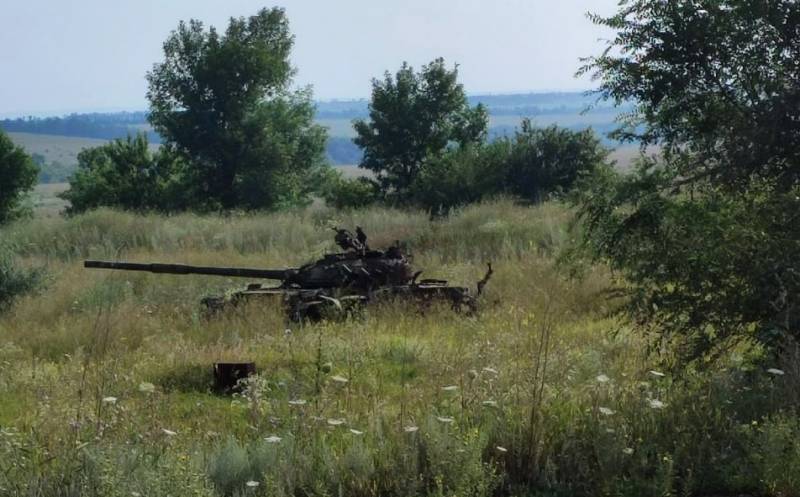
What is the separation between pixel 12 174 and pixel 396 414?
140 feet

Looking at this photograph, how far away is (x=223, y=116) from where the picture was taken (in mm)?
46531

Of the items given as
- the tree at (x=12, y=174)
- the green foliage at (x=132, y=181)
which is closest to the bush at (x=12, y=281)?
the green foliage at (x=132, y=181)

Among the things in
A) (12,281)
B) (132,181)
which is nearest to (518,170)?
(132,181)

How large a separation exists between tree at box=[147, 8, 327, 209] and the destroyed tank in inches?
1291

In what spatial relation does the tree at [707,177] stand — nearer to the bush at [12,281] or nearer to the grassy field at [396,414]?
the grassy field at [396,414]

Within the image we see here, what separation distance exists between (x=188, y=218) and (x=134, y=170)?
2004 cm

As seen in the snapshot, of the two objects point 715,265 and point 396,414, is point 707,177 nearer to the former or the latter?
point 715,265

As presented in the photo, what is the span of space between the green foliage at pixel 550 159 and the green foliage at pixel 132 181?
1568cm

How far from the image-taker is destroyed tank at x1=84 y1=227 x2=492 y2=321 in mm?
12648

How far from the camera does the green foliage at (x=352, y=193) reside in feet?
157

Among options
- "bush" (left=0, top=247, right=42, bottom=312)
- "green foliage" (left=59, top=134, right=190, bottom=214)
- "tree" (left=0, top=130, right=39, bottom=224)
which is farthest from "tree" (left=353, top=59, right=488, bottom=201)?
"bush" (left=0, top=247, right=42, bottom=312)

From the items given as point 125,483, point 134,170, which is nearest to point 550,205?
point 125,483

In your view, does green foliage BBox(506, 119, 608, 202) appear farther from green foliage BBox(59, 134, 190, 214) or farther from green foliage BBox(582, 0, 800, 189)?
green foliage BBox(582, 0, 800, 189)

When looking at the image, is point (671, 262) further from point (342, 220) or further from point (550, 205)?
point (342, 220)
